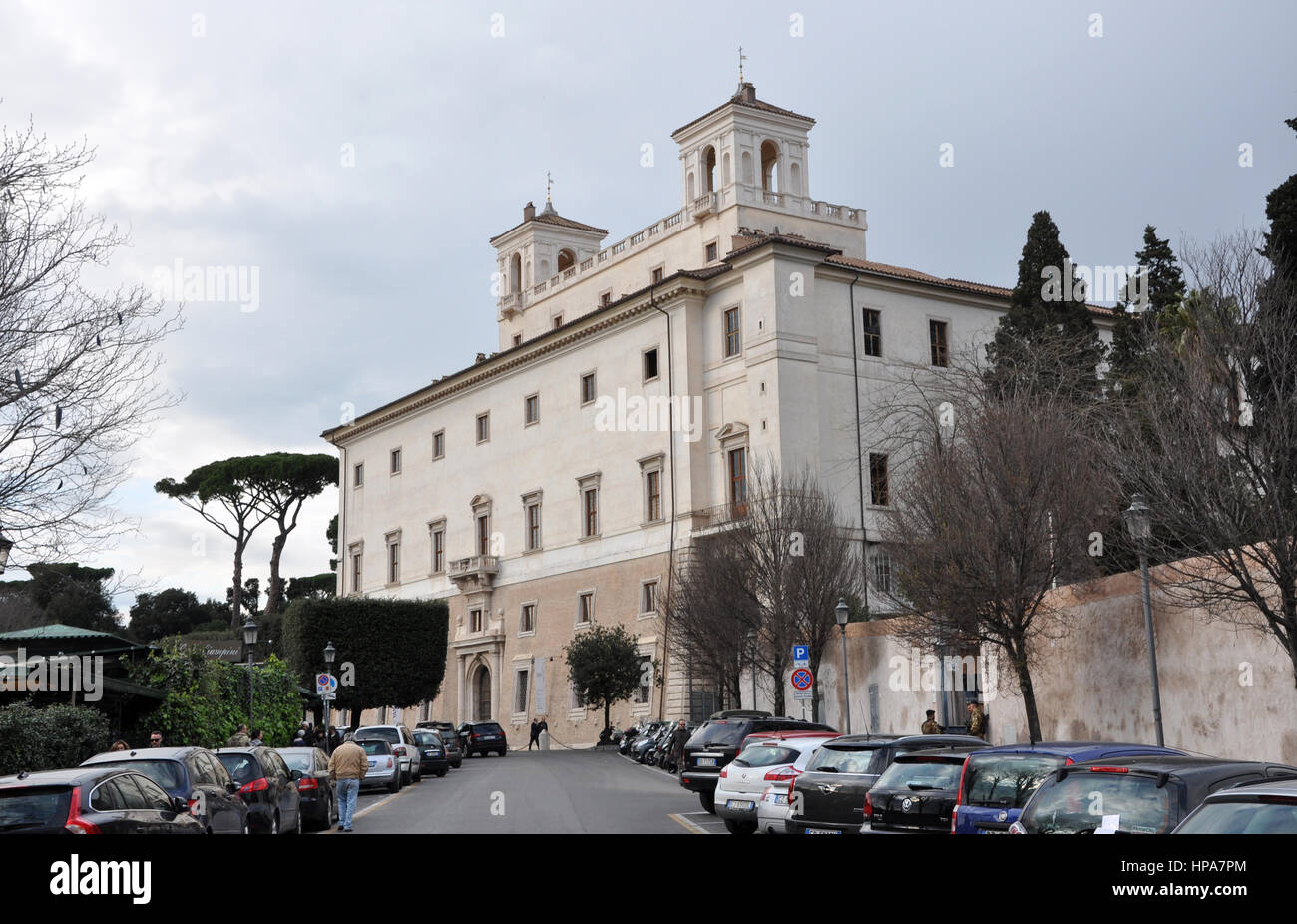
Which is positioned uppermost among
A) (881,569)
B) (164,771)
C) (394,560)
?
(394,560)

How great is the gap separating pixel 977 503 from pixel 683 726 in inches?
584

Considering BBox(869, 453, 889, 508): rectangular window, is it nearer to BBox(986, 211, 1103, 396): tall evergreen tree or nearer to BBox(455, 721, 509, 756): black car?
BBox(986, 211, 1103, 396): tall evergreen tree

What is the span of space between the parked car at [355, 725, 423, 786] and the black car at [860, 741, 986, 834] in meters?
22.1

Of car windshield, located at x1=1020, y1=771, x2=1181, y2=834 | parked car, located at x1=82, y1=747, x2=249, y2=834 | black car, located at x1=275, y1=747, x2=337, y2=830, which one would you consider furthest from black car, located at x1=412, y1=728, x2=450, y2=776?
car windshield, located at x1=1020, y1=771, x2=1181, y2=834

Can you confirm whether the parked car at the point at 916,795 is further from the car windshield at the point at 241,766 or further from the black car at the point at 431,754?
the black car at the point at 431,754

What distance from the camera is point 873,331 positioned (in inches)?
2281

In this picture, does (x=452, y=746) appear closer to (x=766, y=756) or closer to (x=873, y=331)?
(x=873, y=331)

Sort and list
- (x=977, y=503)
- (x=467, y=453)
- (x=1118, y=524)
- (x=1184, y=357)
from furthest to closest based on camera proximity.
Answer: (x=467, y=453) < (x=1118, y=524) < (x=977, y=503) < (x=1184, y=357)

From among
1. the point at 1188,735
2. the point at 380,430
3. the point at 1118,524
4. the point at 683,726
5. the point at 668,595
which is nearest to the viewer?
the point at 1188,735

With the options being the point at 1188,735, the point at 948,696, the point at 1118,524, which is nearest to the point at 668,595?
the point at 948,696

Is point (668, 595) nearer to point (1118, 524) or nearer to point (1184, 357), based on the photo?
point (1118, 524)

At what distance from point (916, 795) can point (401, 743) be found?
2458 cm

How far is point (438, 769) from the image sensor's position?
134 ft

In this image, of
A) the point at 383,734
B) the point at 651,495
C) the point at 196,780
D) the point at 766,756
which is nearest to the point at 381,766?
the point at 383,734
